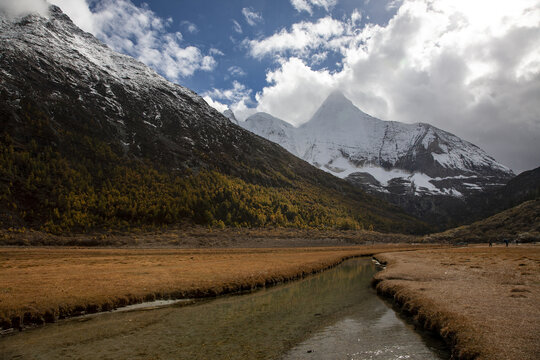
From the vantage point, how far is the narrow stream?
52.0 feet

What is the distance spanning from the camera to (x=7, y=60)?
570 ft

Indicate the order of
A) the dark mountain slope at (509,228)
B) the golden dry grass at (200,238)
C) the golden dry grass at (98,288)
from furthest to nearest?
1. the dark mountain slope at (509,228)
2. the golden dry grass at (200,238)
3. the golden dry grass at (98,288)

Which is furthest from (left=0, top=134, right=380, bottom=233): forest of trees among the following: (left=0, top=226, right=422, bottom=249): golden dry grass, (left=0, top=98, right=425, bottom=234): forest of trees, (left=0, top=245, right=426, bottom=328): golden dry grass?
(left=0, top=245, right=426, bottom=328): golden dry grass

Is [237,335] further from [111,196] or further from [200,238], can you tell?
[111,196]

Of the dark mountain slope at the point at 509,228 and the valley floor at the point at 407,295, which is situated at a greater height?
the dark mountain slope at the point at 509,228

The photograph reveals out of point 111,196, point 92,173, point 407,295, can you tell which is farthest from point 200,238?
point 407,295

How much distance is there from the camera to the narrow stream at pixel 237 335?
15852 millimetres

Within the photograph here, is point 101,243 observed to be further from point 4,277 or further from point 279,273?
point 279,273

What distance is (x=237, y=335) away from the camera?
18.9 m

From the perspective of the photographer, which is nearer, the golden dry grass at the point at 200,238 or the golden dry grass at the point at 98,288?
the golden dry grass at the point at 98,288

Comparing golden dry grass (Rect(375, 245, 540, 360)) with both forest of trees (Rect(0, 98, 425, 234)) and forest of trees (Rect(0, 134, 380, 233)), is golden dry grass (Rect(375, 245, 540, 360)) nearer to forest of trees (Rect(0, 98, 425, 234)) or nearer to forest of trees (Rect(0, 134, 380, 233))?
forest of trees (Rect(0, 98, 425, 234))

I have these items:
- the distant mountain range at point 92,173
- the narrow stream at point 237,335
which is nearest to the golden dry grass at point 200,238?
the distant mountain range at point 92,173

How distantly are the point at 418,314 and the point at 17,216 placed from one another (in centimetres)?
12825

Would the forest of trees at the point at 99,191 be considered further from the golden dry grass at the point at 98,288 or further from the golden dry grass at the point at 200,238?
the golden dry grass at the point at 98,288
